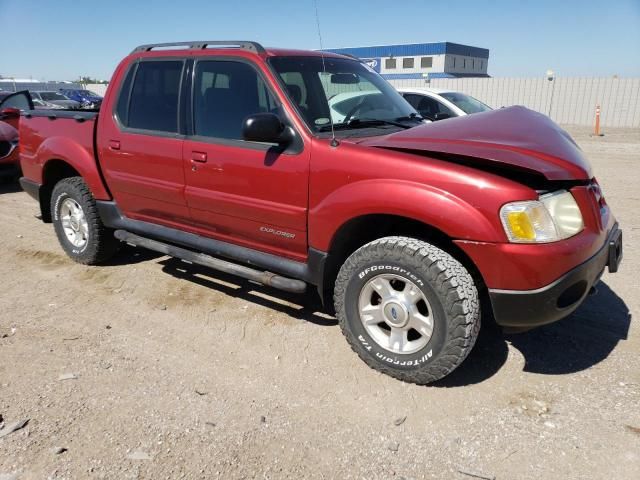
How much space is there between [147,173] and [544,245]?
3022 mm

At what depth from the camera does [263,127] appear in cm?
316

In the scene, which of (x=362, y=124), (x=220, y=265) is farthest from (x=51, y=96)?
(x=362, y=124)

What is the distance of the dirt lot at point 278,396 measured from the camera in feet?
8.23

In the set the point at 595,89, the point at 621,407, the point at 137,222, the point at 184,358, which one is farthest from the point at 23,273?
the point at 595,89

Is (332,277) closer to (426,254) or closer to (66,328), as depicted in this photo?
(426,254)

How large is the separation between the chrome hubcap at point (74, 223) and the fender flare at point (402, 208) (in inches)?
112

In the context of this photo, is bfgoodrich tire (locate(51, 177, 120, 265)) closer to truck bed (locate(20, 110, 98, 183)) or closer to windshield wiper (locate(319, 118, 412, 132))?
truck bed (locate(20, 110, 98, 183))

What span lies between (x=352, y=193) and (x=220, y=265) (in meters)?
1.35

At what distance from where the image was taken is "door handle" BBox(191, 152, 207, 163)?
3.77m

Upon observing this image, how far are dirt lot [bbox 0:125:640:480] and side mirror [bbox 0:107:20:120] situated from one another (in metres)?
5.70

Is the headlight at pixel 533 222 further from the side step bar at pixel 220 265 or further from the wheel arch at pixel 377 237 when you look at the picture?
the side step bar at pixel 220 265

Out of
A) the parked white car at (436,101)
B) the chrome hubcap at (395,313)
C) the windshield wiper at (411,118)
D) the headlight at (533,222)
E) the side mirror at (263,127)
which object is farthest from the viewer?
the parked white car at (436,101)

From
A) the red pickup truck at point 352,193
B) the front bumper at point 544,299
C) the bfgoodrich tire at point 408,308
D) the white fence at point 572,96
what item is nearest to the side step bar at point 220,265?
the red pickup truck at point 352,193

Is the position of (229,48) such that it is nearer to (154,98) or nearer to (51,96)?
(154,98)
